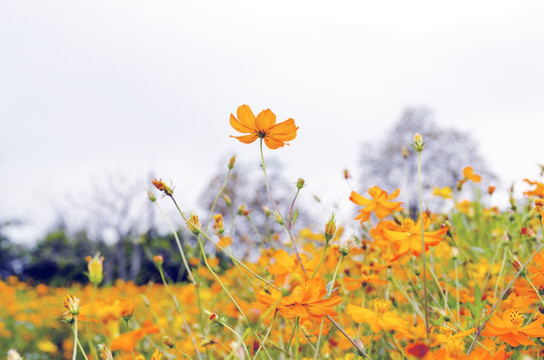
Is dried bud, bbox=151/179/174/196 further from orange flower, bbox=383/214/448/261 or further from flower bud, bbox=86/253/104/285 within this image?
orange flower, bbox=383/214/448/261

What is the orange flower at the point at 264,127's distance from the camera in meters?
0.92

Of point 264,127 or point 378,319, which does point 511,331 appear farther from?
point 264,127

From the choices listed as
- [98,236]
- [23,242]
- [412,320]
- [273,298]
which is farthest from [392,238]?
[23,242]

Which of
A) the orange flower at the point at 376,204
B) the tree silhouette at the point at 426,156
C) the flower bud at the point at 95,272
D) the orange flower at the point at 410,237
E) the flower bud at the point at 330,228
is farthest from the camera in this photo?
the tree silhouette at the point at 426,156

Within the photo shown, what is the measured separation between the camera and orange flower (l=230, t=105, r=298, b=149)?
0.92 m

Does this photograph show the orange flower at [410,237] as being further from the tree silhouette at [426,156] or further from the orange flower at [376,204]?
the tree silhouette at [426,156]

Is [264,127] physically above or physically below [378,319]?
above

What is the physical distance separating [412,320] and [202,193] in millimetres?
9960

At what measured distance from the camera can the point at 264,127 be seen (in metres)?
0.94

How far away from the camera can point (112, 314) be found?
1.72ft

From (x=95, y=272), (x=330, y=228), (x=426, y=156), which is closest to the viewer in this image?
(x=95, y=272)

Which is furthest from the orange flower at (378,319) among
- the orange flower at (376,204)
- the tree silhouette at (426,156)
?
the tree silhouette at (426,156)

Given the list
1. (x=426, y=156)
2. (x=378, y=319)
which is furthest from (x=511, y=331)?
(x=426, y=156)

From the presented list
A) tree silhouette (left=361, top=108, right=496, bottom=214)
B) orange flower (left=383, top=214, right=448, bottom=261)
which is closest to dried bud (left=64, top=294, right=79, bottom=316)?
orange flower (left=383, top=214, right=448, bottom=261)
